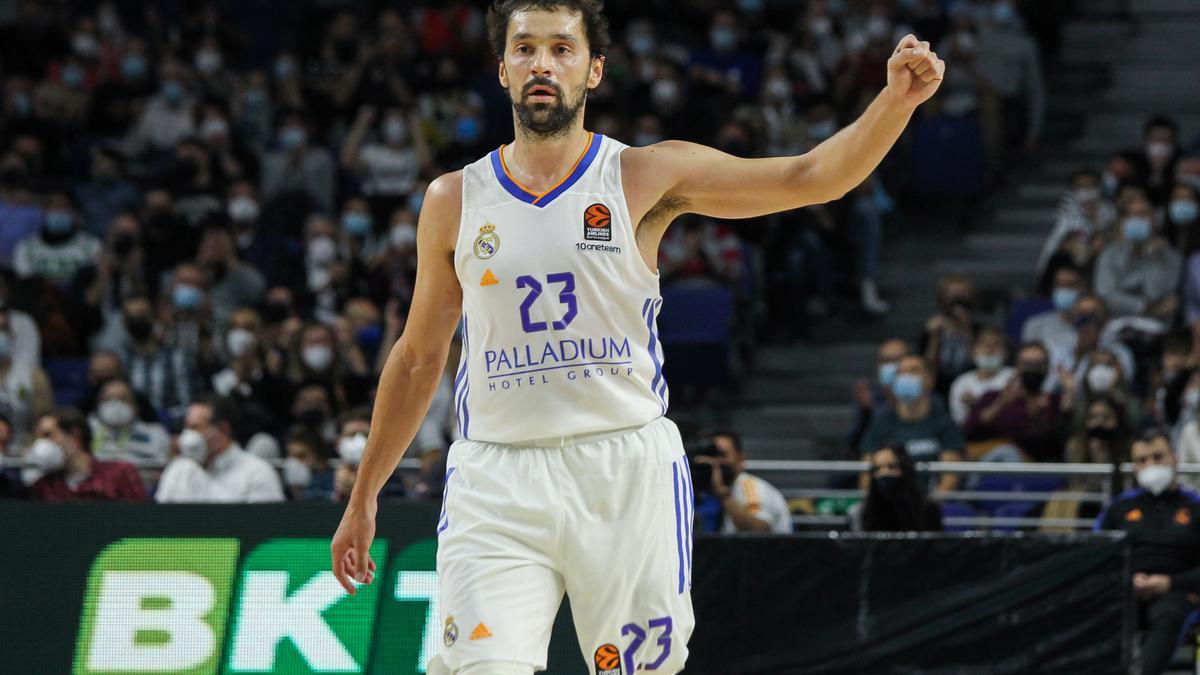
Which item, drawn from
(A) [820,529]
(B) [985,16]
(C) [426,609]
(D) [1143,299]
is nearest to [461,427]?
(C) [426,609]

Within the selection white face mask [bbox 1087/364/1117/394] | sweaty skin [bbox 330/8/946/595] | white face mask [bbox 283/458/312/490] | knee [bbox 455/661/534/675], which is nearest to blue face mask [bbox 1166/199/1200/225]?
white face mask [bbox 1087/364/1117/394]

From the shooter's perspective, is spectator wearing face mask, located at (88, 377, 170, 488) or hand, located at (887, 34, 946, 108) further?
spectator wearing face mask, located at (88, 377, 170, 488)

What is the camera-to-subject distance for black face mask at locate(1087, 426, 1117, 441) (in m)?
11.9

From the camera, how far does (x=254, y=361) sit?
1419 centimetres

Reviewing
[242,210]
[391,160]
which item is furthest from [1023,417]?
[242,210]

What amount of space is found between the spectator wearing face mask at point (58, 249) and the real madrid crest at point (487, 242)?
1173 centimetres

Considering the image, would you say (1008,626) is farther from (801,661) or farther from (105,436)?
(105,436)

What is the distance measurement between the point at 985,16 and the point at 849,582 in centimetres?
1016

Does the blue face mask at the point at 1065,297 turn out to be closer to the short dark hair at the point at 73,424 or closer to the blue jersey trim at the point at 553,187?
the short dark hair at the point at 73,424

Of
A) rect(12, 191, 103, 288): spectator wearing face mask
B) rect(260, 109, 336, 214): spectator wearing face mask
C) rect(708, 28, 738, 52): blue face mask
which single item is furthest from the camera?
rect(708, 28, 738, 52): blue face mask

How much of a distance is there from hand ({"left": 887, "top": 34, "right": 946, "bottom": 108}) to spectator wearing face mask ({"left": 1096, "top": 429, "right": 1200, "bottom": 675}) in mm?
5560

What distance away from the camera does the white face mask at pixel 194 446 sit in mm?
11711

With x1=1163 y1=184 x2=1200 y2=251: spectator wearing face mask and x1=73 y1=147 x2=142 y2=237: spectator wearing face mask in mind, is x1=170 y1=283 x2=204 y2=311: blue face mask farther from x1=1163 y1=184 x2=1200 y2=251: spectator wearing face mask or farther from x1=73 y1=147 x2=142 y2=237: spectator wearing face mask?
x1=1163 y1=184 x2=1200 y2=251: spectator wearing face mask

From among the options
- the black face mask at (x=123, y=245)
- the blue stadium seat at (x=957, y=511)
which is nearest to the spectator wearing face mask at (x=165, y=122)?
the black face mask at (x=123, y=245)
